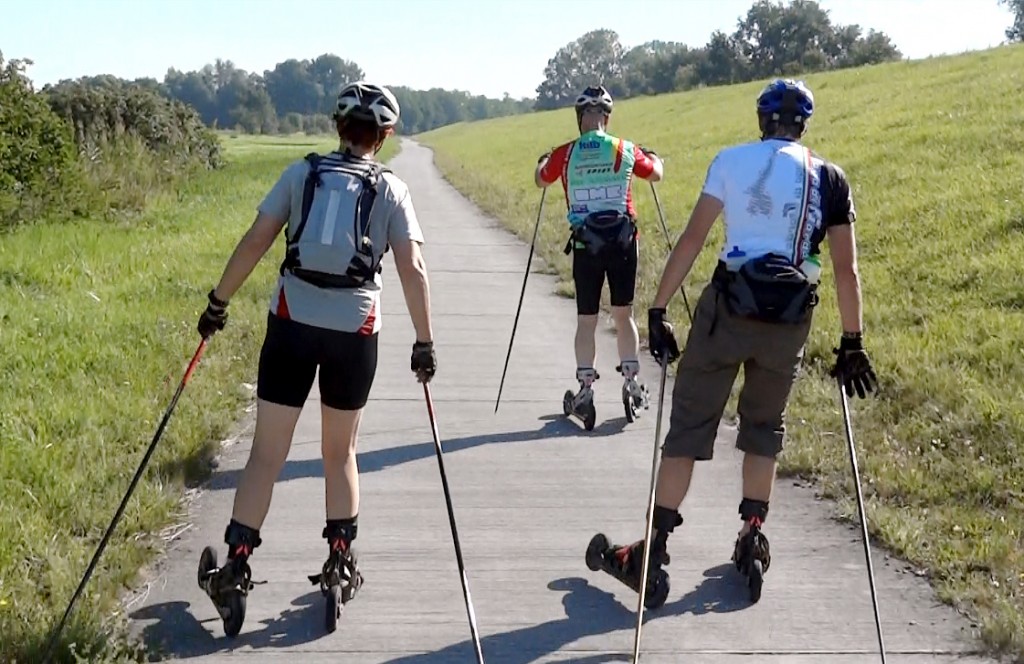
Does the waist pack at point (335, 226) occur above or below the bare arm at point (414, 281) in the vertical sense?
above

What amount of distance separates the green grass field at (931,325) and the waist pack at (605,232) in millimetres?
1538

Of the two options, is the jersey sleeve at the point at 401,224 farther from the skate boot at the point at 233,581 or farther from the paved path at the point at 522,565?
the paved path at the point at 522,565

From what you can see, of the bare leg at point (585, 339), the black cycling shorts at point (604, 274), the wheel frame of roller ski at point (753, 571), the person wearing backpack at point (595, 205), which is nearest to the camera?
the wheel frame of roller ski at point (753, 571)

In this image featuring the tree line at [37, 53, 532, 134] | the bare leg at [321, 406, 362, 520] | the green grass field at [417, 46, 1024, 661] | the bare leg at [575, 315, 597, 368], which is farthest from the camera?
the tree line at [37, 53, 532, 134]

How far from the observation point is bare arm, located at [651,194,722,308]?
4.75 metres

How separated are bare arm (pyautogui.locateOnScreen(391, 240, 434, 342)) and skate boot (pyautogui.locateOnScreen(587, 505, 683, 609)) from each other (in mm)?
1203

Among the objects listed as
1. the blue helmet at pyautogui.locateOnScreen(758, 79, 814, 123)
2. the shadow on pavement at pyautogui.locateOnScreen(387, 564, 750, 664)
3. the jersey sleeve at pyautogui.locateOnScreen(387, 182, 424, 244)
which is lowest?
the shadow on pavement at pyautogui.locateOnScreen(387, 564, 750, 664)

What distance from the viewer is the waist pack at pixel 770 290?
183 inches

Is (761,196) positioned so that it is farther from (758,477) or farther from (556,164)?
(556,164)

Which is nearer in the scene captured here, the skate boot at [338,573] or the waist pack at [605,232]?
the skate boot at [338,573]

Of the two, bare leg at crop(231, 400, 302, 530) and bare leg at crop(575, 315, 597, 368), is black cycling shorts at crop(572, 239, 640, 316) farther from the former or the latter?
bare leg at crop(231, 400, 302, 530)

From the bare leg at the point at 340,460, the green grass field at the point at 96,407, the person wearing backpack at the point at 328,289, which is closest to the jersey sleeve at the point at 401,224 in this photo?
the person wearing backpack at the point at 328,289

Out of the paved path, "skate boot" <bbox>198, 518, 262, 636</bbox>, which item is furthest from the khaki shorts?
"skate boot" <bbox>198, 518, 262, 636</bbox>

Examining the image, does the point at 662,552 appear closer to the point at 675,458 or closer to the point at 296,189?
the point at 675,458
